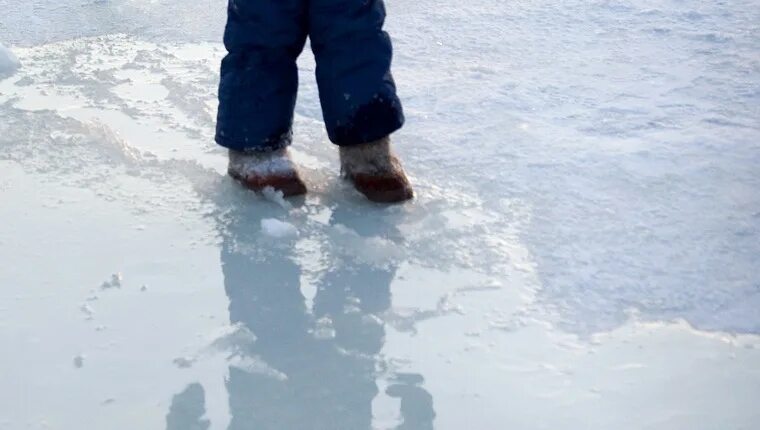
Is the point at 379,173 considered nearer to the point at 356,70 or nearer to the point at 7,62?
the point at 356,70

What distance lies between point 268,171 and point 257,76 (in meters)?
0.19

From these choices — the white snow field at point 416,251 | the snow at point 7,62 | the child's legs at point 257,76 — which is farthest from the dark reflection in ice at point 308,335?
the snow at point 7,62

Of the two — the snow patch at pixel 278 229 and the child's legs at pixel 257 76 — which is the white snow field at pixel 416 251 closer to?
the snow patch at pixel 278 229

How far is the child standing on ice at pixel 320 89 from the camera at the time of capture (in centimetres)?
216

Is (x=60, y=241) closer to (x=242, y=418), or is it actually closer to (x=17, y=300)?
(x=17, y=300)

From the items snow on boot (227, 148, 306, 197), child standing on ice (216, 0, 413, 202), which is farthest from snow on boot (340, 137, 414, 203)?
snow on boot (227, 148, 306, 197)

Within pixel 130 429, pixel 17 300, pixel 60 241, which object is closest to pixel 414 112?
pixel 60 241

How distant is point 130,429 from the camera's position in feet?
4.82

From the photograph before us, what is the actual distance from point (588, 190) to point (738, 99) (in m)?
0.67

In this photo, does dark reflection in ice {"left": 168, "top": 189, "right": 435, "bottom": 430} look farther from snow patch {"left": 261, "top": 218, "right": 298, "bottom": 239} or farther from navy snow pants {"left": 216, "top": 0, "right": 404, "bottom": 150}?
navy snow pants {"left": 216, "top": 0, "right": 404, "bottom": 150}

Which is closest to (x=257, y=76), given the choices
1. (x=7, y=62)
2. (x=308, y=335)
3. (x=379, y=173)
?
(x=379, y=173)

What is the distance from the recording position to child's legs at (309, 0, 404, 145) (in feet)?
7.08

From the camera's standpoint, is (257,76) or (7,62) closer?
(257,76)

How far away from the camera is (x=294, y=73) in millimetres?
2252
